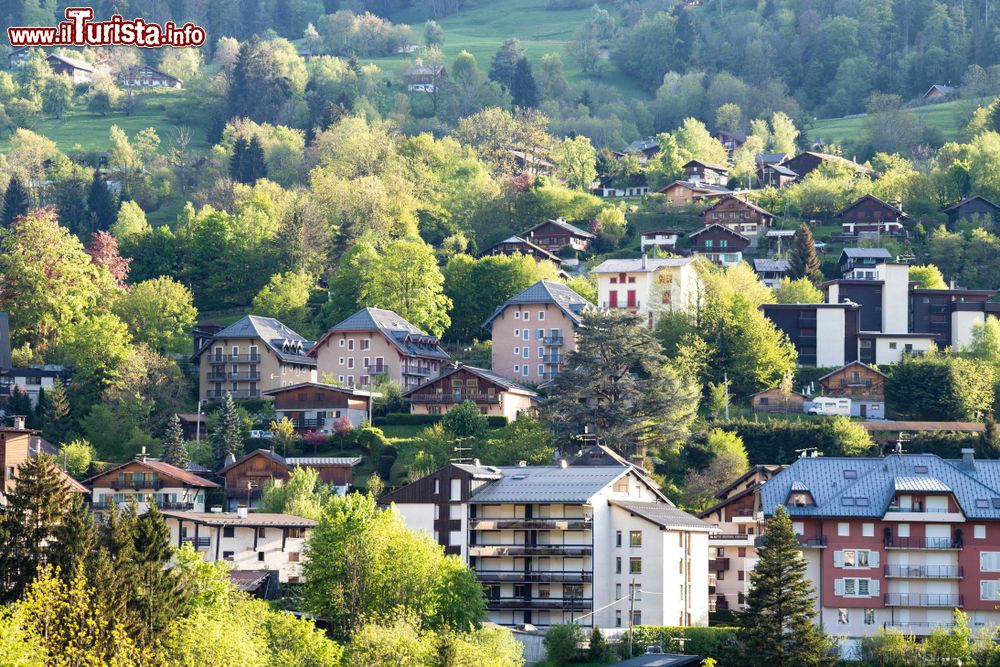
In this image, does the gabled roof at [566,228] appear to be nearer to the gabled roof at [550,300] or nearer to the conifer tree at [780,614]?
the gabled roof at [550,300]

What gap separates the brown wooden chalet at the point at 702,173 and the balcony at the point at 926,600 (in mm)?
101716

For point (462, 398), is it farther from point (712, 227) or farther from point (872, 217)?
point (872, 217)

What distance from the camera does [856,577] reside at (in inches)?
3354

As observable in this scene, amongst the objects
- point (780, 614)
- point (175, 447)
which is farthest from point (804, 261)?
point (780, 614)

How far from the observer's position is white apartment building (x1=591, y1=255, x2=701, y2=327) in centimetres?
12988

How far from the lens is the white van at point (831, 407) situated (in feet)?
382

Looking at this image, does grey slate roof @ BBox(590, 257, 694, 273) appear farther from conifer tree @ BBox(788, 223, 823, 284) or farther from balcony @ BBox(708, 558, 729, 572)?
balcony @ BBox(708, 558, 729, 572)

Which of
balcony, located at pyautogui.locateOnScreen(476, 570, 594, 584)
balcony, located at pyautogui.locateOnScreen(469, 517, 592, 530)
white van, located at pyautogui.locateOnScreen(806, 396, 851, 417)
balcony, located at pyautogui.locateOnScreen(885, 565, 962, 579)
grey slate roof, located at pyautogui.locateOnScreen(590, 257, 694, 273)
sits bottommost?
balcony, located at pyautogui.locateOnScreen(476, 570, 594, 584)

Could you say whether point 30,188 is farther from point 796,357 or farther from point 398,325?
point 796,357

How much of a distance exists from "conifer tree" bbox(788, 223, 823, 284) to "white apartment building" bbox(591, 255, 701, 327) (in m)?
14.4

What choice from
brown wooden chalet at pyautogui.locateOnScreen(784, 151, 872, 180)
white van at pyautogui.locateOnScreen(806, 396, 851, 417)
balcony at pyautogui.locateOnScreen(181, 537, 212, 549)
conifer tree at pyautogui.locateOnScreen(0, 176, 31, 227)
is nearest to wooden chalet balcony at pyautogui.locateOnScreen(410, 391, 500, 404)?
white van at pyautogui.locateOnScreen(806, 396, 851, 417)

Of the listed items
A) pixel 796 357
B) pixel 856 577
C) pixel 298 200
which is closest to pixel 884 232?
pixel 796 357

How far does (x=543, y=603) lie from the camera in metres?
88.2

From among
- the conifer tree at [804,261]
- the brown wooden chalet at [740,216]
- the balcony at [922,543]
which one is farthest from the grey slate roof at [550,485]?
the brown wooden chalet at [740,216]
